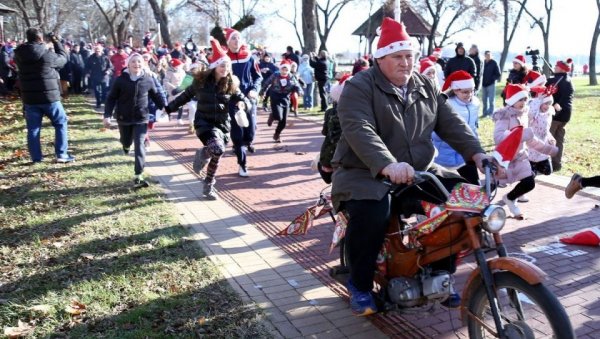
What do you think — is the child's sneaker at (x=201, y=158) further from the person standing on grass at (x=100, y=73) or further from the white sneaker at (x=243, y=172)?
the person standing on grass at (x=100, y=73)

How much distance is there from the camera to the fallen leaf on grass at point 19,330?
3.93m

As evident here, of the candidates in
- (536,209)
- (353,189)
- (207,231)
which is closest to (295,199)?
(207,231)

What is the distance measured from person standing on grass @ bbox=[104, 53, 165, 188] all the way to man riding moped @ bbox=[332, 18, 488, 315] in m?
5.03

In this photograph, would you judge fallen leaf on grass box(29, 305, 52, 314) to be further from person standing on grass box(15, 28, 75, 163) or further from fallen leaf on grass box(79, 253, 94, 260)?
person standing on grass box(15, 28, 75, 163)

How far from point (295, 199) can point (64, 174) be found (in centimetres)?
377

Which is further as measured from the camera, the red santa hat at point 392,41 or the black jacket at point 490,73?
the black jacket at point 490,73

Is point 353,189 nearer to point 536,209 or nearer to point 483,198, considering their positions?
point 483,198

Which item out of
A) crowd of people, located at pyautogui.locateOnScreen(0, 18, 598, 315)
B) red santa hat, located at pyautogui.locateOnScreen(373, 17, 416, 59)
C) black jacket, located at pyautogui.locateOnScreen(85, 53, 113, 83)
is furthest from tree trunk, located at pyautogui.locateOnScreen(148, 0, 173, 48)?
red santa hat, located at pyautogui.locateOnScreen(373, 17, 416, 59)

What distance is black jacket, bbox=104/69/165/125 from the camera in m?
8.10

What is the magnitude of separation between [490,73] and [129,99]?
1234 cm

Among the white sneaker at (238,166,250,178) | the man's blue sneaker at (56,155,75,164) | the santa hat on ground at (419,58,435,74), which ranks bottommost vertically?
the white sneaker at (238,166,250,178)

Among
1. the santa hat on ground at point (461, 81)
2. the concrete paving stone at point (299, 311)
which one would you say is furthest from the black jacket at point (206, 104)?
the concrete paving stone at point (299, 311)

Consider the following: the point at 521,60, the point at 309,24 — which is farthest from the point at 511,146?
the point at 309,24

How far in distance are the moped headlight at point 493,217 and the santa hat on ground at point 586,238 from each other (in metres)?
3.35
